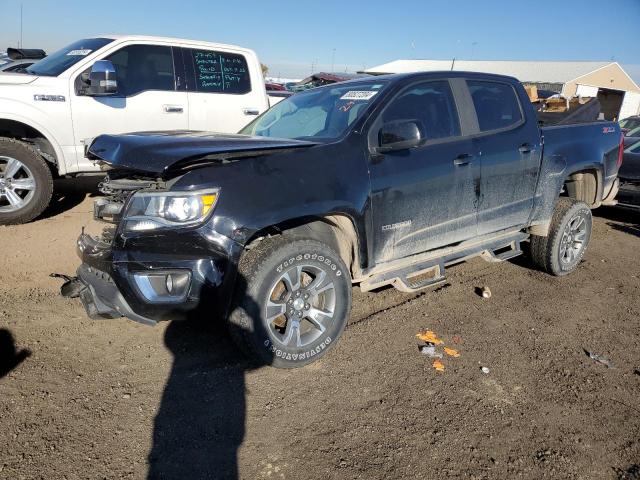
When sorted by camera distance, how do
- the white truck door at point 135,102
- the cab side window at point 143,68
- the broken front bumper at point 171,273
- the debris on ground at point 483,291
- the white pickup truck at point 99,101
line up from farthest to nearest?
the cab side window at point 143,68 → the white truck door at point 135,102 → the white pickup truck at point 99,101 → the debris on ground at point 483,291 → the broken front bumper at point 171,273

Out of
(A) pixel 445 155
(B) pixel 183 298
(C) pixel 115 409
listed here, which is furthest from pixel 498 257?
(C) pixel 115 409

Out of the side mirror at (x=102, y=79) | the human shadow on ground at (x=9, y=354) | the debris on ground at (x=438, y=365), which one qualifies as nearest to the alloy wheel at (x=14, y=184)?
the side mirror at (x=102, y=79)

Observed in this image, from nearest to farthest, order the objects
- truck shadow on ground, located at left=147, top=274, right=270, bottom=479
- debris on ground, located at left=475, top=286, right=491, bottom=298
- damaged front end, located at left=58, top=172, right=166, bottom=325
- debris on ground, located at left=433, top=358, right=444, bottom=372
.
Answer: truck shadow on ground, located at left=147, top=274, right=270, bottom=479
damaged front end, located at left=58, top=172, right=166, bottom=325
debris on ground, located at left=433, top=358, right=444, bottom=372
debris on ground, located at left=475, top=286, right=491, bottom=298

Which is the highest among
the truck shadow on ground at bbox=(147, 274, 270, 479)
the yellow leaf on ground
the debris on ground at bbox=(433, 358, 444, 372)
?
the debris on ground at bbox=(433, 358, 444, 372)

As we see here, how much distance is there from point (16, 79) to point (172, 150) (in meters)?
3.92

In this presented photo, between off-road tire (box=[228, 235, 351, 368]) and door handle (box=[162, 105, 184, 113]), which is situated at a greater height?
door handle (box=[162, 105, 184, 113])

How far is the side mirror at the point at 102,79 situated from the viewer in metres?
5.46

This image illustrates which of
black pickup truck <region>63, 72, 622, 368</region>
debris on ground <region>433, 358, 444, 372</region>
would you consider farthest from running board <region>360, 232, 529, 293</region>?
debris on ground <region>433, 358, 444, 372</region>

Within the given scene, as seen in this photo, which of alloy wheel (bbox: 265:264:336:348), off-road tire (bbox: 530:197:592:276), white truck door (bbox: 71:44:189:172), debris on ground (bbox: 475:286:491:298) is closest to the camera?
alloy wheel (bbox: 265:264:336:348)

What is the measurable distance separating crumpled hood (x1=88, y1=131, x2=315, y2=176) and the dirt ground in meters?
1.32

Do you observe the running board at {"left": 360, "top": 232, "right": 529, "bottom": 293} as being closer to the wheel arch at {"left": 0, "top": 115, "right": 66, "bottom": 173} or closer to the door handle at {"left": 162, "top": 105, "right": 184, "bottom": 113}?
the door handle at {"left": 162, "top": 105, "right": 184, "bottom": 113}

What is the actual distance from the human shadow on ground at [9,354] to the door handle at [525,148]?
4.13 metres

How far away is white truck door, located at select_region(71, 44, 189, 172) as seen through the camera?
595 cm

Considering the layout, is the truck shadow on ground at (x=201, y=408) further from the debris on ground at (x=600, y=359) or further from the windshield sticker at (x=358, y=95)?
the debris on ground at (x=600, y=359)
